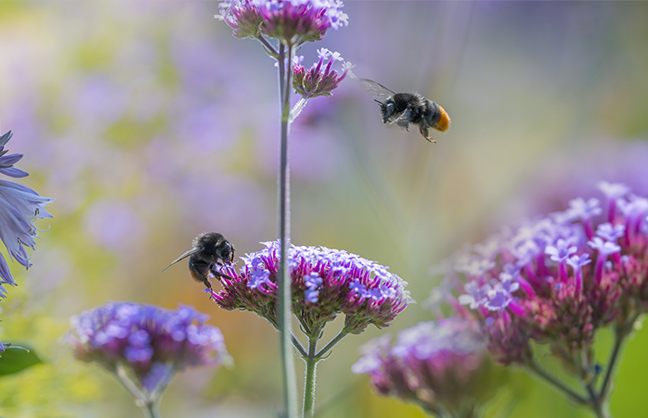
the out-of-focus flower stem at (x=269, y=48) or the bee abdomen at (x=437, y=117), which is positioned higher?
the out-of-focus flower stem at (x=269, y=48)

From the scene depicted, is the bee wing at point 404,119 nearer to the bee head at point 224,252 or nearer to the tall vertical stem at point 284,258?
the bee head at point 224,252

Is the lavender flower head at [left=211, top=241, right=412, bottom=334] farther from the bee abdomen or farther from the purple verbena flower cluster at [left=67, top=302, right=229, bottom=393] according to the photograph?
the bee abdomen

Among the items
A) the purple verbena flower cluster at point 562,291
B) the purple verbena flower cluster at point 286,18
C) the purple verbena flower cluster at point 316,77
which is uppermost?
the purple verbena flower cluster at point 286,18

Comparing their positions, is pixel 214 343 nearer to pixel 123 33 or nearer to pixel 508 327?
pixel 508 327

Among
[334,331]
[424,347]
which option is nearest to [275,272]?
[424,347]

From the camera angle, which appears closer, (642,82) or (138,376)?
(138,376)

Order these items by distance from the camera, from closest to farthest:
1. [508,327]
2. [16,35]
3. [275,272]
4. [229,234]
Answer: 1. [275,272]
2. [508,327]
3. [16,35]
4. [229,234]

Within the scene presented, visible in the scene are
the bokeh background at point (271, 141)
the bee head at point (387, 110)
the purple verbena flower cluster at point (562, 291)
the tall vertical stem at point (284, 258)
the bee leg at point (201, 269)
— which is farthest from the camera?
the bokeh background at point (271, 141)

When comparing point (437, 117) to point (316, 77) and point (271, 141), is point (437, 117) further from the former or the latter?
point (271, 141)

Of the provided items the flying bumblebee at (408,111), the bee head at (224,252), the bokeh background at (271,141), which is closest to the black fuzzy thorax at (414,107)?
the flying bumblebee at (408,111)
